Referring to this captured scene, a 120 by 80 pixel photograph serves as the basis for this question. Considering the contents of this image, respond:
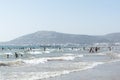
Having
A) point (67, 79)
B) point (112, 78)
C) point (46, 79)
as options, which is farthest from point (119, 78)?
point (46, 79)

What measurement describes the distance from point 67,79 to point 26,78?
3.26 metres

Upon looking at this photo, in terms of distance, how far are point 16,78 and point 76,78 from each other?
454 centimetres

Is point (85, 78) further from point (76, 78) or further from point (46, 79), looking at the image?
point (46, 79)

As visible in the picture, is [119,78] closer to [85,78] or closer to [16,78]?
[85,78]

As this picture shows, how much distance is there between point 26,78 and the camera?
23.2 meters

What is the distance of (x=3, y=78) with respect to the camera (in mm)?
23266

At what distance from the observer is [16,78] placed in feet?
76.4

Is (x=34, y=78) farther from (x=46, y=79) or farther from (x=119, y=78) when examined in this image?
(x=119, y=78)

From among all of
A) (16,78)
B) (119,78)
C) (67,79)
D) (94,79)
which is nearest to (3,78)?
(16,78)

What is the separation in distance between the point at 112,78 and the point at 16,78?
7.21 meters

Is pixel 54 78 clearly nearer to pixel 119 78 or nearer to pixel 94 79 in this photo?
pixel 94 79

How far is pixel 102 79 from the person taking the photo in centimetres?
2216

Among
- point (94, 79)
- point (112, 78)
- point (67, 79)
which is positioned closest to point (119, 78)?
point (112, 78)

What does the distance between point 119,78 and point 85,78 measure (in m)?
2.52
